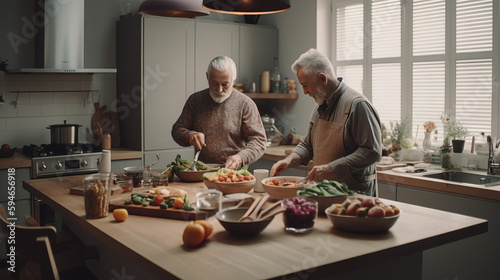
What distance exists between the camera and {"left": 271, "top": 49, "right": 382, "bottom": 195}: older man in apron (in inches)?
111

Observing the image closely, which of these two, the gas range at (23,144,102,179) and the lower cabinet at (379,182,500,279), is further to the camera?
the gas range at (23,144,102,179)

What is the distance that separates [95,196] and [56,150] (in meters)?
2.56

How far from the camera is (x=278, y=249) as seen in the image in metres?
1.83

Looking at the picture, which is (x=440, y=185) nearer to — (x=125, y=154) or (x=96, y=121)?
(x=125, y=154)

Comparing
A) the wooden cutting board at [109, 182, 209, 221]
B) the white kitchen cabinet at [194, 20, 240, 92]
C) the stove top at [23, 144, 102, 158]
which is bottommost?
the wooden cutting board at [109, 182, 209, 221]

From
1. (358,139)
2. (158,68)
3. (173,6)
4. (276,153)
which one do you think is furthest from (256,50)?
(358,139)

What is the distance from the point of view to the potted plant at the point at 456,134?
4.08 m

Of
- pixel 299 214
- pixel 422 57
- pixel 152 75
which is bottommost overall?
pixel 299 214

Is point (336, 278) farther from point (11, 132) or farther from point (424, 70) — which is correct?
point (11, 132)

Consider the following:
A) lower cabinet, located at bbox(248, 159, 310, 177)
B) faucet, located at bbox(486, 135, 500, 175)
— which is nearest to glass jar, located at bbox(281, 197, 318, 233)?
faucet, located at bbox(486, 135, 500, 175)

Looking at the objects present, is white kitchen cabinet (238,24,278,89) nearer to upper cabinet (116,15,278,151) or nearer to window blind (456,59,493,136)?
upper cabinet (116,15,278,151)

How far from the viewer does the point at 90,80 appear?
17.3 feet

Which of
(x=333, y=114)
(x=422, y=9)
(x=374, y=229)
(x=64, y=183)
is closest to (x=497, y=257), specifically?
(x=333, y=114)

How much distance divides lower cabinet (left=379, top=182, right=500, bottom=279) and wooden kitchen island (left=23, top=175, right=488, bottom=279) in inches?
45.9
